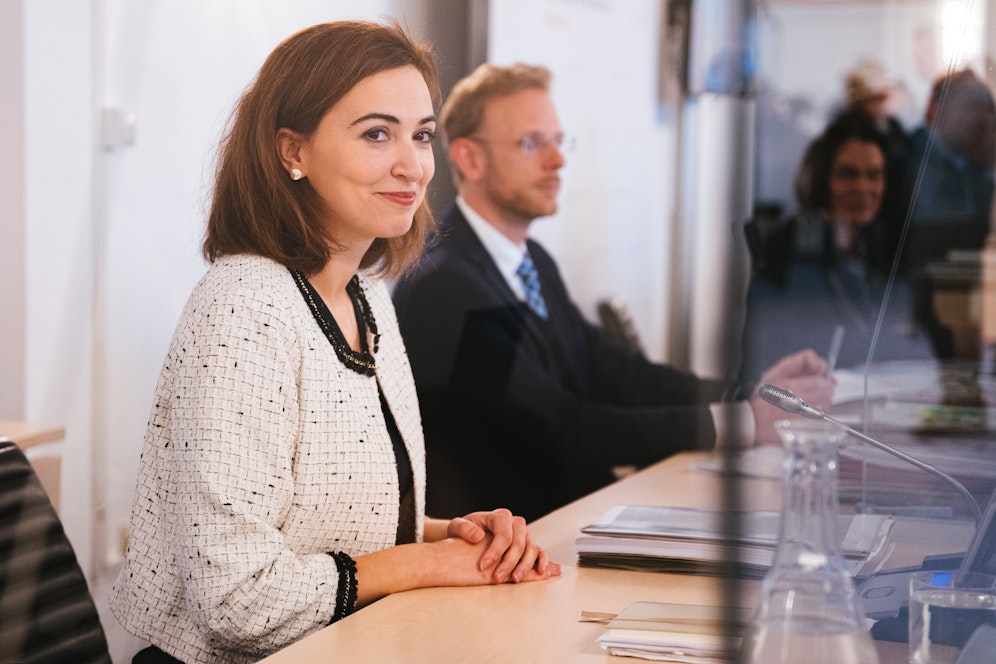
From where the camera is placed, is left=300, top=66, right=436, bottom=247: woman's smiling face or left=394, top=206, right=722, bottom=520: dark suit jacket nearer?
left=300, top=66, right=436, bottom=247: woman's smiling face

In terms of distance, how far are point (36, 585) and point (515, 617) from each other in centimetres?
49

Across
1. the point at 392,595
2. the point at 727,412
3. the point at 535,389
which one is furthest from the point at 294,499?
the point at 535,389

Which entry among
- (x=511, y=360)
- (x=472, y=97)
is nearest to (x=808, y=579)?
(x=511, y=360)

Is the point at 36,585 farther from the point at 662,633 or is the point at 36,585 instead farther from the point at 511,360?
the point at 511,360

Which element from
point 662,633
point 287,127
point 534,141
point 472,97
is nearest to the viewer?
point 662,633

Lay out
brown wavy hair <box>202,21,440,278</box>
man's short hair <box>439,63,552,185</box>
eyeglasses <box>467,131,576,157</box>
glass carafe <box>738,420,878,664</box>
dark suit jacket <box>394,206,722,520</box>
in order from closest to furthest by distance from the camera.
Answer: glass carafe <box>738,420,878,664</box> < brown wavy hair <box>202,21,440,278</box> < dark suit jacket <box>394,206,722,520</box> < man's short hair <box>439,63,552,185</box> < eyeglasses <box>467,131,576,157</box>

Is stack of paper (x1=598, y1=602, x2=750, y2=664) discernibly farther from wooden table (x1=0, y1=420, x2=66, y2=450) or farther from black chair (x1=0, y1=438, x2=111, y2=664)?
wooden table (x1=0, y1=420, x2=66, y2=450)

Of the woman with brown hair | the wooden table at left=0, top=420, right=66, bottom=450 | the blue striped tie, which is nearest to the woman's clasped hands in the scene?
the woman with brown hair

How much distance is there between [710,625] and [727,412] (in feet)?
1.59

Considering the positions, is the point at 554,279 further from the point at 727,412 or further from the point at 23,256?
the point at 727,412

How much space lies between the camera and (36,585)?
1.11m

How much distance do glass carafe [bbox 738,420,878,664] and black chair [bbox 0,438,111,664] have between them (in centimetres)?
79

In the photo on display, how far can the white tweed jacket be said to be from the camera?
113 centimetres

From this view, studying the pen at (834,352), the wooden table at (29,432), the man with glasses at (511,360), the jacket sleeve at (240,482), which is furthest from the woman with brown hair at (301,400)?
the pen at (834,352)
